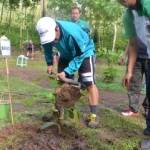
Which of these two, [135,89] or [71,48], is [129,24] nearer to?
[71,48]

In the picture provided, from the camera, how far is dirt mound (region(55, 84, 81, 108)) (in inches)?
232

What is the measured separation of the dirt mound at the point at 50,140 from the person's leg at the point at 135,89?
1427mm

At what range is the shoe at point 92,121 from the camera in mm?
6207

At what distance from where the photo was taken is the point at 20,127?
5.93 meters

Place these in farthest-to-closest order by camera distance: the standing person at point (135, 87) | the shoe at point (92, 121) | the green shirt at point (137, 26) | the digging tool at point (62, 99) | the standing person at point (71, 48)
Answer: the standing person at point (135, 87) → the shoe at point (92, 121) → the digging tool at point (62, 99) → the standing person at point (71, 48) → the green shirt at point (137, 26)

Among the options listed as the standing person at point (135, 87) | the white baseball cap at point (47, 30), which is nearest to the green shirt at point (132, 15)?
the white baseball cap at point (47, 30)

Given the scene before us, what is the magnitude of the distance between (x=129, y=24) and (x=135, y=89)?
225 centimetres

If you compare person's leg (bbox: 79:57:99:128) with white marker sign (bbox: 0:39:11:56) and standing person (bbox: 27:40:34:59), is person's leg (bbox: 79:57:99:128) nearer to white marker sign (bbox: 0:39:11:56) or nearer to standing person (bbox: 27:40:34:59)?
white marker sign (bbox: 0:39:11:56)

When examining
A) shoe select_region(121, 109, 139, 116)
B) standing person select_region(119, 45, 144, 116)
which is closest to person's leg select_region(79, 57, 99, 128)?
standing person select_region(119, 45, 144, 116)

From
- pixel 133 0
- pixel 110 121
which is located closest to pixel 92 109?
pixel 110 121

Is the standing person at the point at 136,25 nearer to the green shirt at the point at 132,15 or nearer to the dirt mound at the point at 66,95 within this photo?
the green shirt at the point at 132,15

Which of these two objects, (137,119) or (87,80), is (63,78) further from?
(137,119)

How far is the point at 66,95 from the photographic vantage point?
5879 millimetres

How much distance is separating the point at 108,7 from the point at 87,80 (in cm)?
1154
